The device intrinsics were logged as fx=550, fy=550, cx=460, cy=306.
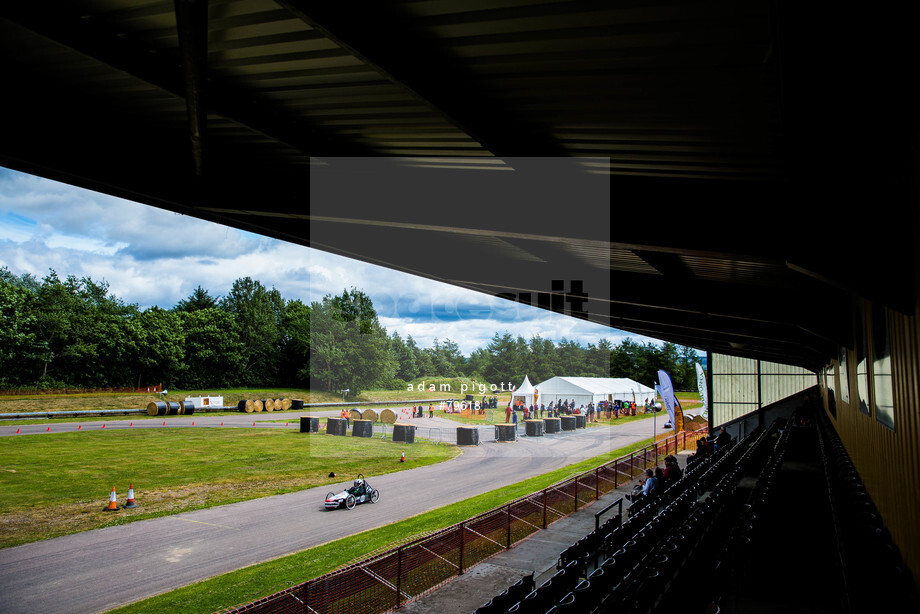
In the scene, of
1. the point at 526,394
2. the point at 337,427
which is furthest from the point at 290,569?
the point at 526,394

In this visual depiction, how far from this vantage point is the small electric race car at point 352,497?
15.9 m

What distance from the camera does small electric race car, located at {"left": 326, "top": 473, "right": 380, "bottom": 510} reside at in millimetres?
15875

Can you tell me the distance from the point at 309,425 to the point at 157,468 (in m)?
13.3

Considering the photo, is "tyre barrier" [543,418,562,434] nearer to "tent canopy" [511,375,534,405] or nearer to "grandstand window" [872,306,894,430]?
"tent canopy" [511,375,534,405]

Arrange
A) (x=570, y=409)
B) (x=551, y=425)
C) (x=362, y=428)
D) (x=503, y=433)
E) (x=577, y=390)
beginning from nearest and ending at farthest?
(x=503, y=433) → (x=362, y=428) → (x=551, y=425) → (x=570, y=409) → (x=577, y=390)

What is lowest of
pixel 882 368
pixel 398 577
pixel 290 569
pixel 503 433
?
pixel 503 433

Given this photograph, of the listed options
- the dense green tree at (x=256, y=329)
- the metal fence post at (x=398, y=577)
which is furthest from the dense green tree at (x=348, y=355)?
the metal fence post at (x=398, y=577)

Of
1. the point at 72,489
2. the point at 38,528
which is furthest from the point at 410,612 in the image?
the point at 72,489

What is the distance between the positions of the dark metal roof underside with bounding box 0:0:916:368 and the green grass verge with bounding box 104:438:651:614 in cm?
665

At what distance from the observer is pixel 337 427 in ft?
111

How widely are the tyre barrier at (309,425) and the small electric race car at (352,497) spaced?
1848cm

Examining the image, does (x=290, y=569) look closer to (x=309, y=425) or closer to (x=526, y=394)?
(x=309, y=425)

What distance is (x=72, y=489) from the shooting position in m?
17.6

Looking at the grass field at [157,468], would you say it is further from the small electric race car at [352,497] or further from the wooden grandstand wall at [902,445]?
the wooden grandstand wall at [902,445]
